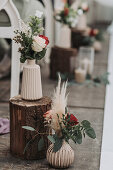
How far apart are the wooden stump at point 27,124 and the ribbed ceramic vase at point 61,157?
0.42ft

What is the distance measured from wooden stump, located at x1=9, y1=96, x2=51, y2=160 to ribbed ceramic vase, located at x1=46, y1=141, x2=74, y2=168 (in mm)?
128

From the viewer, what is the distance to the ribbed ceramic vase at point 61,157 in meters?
1.95

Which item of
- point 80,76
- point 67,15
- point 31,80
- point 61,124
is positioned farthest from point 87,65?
point 61,124

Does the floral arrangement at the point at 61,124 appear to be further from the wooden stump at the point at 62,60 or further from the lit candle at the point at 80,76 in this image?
the wooden stump at the point at 62,60

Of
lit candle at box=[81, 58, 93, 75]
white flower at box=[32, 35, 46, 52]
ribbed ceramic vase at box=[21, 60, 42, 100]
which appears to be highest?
white flower at box=[32, 35, 46, 52]

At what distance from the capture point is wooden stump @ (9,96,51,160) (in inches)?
81.0

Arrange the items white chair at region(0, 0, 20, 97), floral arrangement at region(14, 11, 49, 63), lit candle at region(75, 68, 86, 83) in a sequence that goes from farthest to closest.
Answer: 1. lit candle at region(75, 68, 86, 83)
2. white chair at region(0, 0, 20, 97)
3. floral arrangement at region(14, 11, 49, 63)

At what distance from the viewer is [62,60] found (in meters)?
4.11

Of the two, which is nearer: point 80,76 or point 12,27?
point 12,27

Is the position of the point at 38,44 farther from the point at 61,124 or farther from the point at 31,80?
the point at 61,124

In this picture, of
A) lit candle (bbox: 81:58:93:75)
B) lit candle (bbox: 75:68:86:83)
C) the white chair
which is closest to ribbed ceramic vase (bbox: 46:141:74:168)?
the white chair

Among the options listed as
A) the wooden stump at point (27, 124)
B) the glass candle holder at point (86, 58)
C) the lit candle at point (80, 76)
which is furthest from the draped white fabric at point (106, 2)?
the wooden stump at point (27, 124)

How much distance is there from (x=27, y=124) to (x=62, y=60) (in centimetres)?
213

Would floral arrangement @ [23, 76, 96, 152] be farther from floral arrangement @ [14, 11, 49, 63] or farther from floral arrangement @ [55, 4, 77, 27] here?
floral arrangement @ [55, 4, 77, 27]
